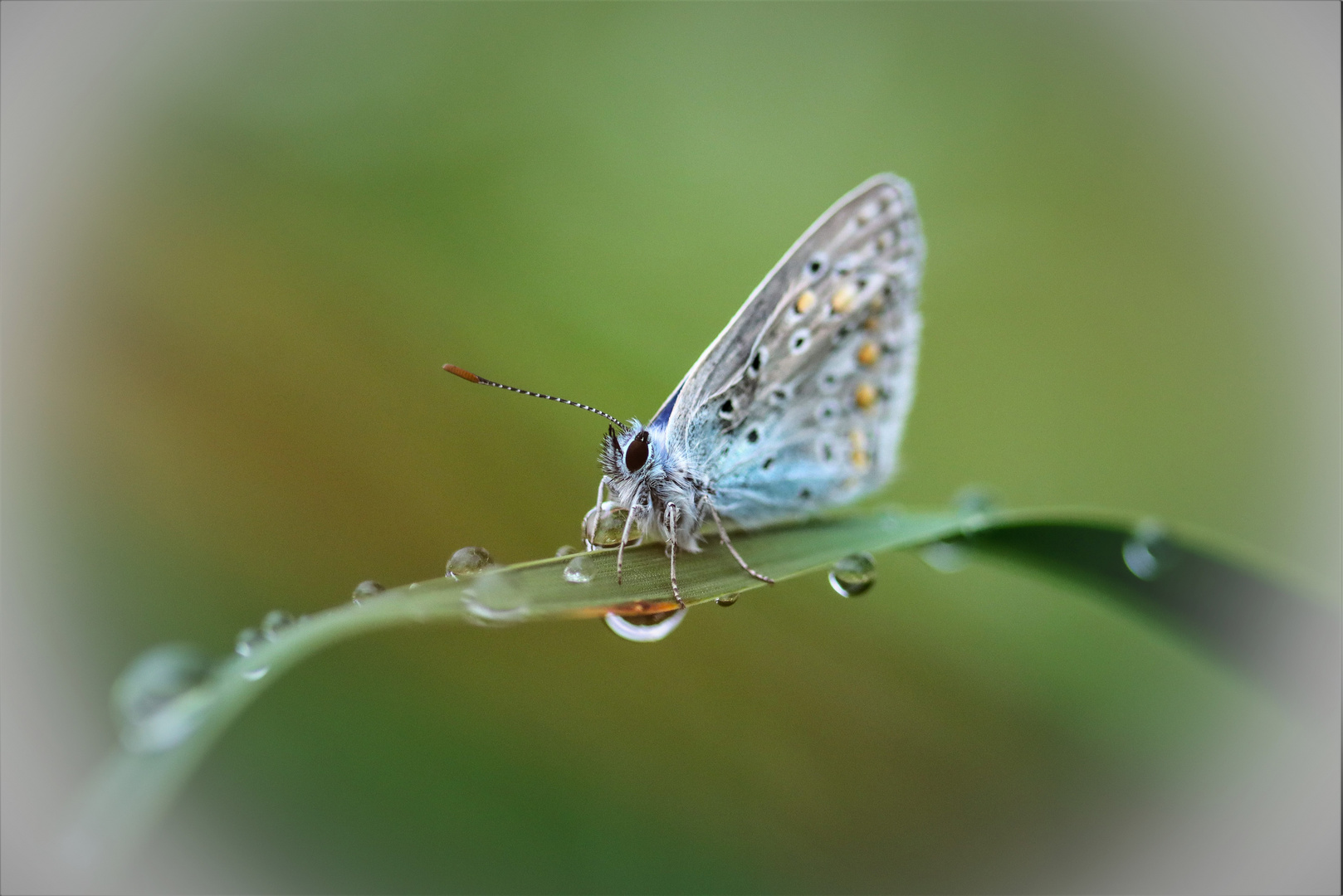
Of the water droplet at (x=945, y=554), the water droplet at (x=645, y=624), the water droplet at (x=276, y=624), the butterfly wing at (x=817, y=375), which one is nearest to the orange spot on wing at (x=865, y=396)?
the butterfly wing at (x=817, y=375)

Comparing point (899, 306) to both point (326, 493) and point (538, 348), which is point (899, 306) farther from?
point (326, 493)

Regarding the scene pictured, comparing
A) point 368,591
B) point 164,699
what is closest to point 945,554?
point 368,591

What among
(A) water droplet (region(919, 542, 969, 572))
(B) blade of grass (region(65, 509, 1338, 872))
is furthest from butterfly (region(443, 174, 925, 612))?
(A) water droplet (region(919, 542, 969, 572))

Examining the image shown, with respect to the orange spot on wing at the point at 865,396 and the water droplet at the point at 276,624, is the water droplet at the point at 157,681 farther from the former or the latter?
the orange spot on wing at the point at 865,396

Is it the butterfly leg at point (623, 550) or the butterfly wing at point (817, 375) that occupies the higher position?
the butterfly wing at point (817, 375)

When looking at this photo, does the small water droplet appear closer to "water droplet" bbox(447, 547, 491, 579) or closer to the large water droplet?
"water droplet" bbox(447, 547, 491, 579)

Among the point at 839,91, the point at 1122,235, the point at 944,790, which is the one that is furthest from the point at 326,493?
the point at 1122,235

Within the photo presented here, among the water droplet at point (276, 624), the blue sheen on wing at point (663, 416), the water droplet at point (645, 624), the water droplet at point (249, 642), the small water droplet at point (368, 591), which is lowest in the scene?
the water droplet at point (249, 642)
